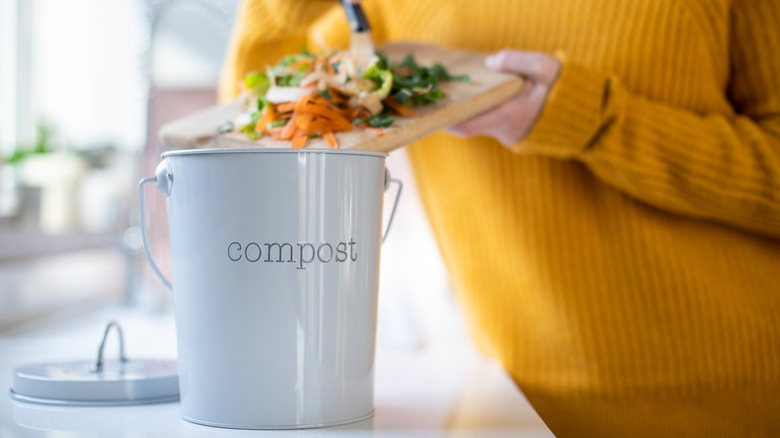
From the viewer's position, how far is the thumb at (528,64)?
2.30ft

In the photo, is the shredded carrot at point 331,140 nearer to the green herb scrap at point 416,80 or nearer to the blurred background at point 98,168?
the green herb scrap at point 416,80

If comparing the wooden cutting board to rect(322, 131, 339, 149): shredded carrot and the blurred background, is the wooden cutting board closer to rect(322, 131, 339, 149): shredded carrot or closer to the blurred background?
rect(322, 131, 339, 149): shredded carrot

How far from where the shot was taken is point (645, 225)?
0.83m

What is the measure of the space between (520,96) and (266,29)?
44 cm

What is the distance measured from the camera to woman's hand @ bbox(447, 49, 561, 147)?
70 cm

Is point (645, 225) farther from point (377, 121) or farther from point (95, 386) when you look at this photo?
point (95, 386)

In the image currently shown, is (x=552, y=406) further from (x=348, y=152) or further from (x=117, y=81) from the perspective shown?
(x=117, y=81)

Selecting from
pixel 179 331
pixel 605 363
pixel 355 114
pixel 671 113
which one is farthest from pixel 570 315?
pixel 179 331

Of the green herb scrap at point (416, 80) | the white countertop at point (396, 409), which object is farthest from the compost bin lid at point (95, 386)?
the green herb scrap at point (416, 80)

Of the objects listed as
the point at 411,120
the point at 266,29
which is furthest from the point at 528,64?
the point at 266,29

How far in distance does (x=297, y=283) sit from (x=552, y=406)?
1.74ft

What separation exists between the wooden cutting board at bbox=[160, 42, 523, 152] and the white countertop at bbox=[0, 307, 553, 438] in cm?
21

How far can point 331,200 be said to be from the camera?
0.46 metres

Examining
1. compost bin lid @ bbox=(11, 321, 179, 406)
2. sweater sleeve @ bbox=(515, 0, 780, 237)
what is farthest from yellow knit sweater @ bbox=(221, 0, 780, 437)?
compost bin lid @ bbox=(11, 321, 179, 406)
